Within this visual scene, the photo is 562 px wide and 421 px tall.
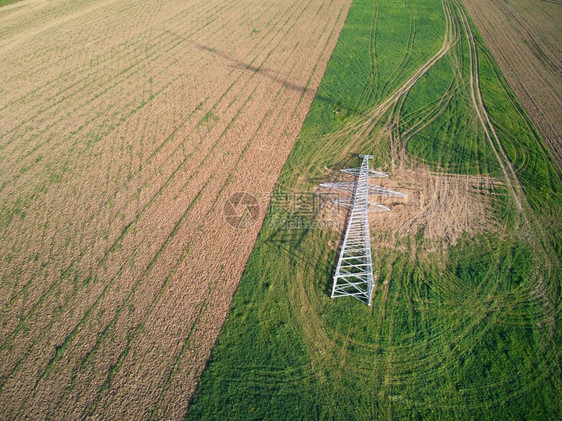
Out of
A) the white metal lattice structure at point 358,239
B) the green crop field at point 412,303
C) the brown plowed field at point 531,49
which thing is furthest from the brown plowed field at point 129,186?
the brown plowed field at point 531,49

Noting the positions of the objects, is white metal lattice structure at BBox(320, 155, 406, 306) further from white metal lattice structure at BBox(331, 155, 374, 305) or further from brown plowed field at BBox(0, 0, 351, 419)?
brown plowed field at BBox(0, 0, 351, 419)

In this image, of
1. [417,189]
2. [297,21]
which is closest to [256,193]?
[417,189]

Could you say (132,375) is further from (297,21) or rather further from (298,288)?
(297,21)

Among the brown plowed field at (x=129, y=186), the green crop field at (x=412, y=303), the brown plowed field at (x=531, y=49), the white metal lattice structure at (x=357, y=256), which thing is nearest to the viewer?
the green crop field at (x=412, y=303)

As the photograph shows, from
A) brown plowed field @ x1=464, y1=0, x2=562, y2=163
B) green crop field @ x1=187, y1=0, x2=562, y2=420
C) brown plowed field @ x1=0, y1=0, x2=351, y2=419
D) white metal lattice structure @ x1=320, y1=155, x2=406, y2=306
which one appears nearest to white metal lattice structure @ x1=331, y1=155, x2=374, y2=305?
white metal lattice structure @ x1=320, y1=155, x2=406, y2=306

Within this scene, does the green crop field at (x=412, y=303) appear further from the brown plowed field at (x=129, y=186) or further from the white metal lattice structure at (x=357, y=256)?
the brown plowed field at (x=129, y=186)

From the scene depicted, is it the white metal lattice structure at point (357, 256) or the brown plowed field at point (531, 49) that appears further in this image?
the brown plowed field at point (531, 49)
